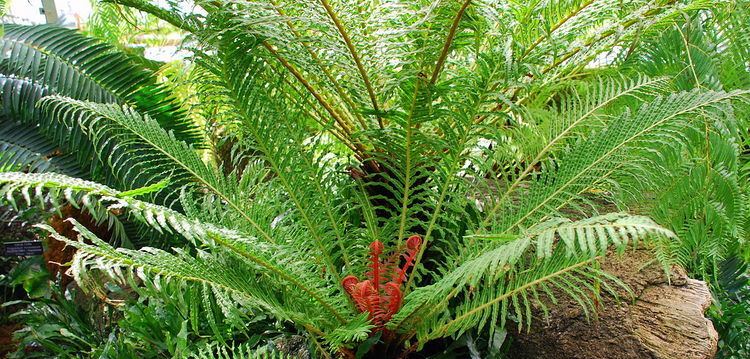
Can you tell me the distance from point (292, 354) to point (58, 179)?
35.0 inches

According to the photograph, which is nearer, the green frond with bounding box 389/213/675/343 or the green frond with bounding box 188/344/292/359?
the green frond with bounding box 389/213/675/343

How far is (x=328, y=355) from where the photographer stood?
160 cm

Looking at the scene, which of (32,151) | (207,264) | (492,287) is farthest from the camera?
(32,151)

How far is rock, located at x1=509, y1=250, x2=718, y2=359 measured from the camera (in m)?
1.56

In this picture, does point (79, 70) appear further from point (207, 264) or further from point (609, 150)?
point (609, 150)

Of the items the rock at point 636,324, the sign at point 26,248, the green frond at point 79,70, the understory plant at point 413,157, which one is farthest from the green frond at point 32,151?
the rock at point 636,324

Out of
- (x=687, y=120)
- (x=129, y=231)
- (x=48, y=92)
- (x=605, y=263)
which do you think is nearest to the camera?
(x=687, y=120)

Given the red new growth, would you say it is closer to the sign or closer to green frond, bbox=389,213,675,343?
green frond, bbox=389,213,675,343

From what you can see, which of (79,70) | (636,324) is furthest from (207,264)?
(79,70)

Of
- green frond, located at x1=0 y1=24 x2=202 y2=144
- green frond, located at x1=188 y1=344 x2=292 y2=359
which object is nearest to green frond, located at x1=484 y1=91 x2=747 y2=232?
green frond, located at x1=188 y1=344 x2=292 y2=359

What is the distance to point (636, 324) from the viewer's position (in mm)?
1645

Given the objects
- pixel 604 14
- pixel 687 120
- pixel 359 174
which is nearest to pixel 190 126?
pixel 359 174

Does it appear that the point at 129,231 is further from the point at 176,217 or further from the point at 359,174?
the point at 176,217

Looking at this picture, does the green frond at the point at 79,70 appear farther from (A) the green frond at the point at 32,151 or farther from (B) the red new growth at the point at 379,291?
(B) the red new growth at the point at 379,291
